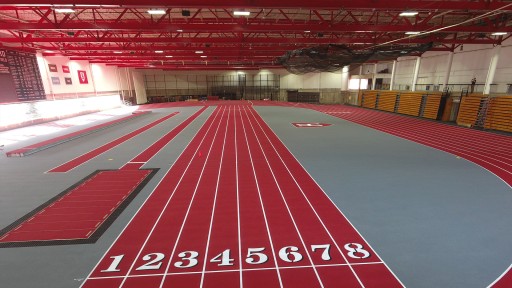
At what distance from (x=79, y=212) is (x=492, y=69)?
1899cm

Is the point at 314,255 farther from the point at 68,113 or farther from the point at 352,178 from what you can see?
the point at 68,113

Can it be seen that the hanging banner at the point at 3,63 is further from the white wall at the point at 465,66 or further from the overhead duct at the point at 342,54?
the white wall at the point at 465,66

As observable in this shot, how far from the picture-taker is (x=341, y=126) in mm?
13648

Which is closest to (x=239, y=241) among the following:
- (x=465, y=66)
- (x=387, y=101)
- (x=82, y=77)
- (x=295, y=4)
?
(x=295, y=4)

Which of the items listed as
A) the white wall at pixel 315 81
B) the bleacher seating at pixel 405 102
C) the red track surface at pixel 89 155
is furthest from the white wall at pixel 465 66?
the red track surface at pixel 89 155

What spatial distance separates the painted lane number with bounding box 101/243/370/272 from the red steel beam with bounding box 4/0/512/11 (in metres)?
6.05

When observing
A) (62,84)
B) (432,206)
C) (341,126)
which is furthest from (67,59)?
(432,206)

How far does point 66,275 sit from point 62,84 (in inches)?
832

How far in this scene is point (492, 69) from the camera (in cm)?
1361

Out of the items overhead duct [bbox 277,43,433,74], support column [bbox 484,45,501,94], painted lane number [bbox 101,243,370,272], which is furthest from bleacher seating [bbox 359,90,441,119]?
painted lane number [bbox 101,243,370,272]

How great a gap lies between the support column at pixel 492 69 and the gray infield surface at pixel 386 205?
864cm

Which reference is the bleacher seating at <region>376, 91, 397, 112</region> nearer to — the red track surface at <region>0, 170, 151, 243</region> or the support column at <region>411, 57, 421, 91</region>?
the support column at <region>411, 57, 421, 91</region>

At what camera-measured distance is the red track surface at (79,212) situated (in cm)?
382

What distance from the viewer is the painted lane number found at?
3174mm
